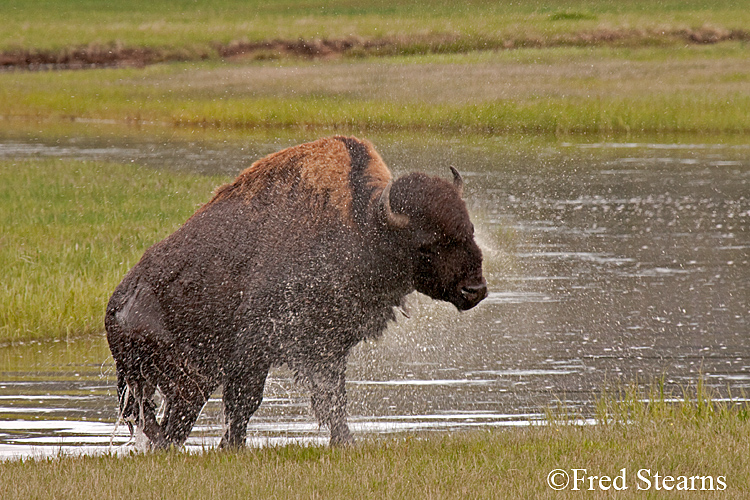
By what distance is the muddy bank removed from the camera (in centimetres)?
6034

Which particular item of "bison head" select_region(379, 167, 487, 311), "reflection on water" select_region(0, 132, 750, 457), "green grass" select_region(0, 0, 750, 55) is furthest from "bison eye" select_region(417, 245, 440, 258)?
"green grass" select_region(0, 0, 750, 55)

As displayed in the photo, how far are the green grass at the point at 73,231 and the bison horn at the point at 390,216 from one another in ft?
20.5

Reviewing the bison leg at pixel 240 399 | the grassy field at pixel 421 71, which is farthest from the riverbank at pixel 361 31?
the bison leg at pixel 240 399

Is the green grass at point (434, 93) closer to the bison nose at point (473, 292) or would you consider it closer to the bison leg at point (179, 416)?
the bison nose at point (473, 292)

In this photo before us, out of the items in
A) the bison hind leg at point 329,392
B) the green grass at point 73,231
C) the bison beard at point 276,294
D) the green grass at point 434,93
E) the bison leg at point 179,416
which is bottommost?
the green grass at point 434,93

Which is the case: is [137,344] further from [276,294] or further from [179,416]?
[276,294]

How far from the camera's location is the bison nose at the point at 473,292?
24.5ft

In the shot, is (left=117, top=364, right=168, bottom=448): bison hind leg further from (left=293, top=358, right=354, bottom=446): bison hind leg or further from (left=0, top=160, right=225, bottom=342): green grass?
(left=0, top=160, right=225, bottom=342): green grass

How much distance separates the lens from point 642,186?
27.6 m

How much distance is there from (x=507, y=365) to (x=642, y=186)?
55.0ft

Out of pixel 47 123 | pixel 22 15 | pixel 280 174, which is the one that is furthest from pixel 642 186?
pixel 22 15

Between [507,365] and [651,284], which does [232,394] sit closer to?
[507,365]

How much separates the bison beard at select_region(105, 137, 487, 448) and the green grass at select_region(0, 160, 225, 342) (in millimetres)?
5384

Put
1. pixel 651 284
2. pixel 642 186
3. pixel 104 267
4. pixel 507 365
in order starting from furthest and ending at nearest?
1. pixel 642 186
2. pixel 651 284
3. pixel 104 267
4. pixel 507 365
